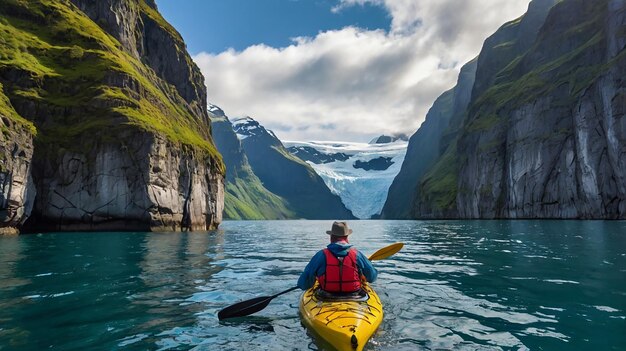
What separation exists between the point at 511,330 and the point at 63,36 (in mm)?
83966

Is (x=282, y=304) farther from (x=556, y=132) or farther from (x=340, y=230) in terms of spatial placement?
(x=556, y=132)

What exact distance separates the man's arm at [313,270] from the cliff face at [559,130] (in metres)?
83.8

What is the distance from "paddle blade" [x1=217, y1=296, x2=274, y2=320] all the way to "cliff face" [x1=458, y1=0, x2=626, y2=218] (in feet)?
277

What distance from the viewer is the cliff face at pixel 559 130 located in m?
79.4

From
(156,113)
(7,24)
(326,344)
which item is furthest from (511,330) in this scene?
(7,24)

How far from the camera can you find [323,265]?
11.2 meters

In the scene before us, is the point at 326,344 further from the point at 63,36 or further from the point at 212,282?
the point at 63,36

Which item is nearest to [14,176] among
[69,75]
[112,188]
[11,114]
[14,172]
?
[14,172]

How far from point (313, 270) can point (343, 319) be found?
227 cm

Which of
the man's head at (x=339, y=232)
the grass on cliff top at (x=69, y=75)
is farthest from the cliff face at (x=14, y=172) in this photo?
the man's head at (x=339, y=232)

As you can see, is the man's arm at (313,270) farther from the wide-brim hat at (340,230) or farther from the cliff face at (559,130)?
the cliff face at (559,130)

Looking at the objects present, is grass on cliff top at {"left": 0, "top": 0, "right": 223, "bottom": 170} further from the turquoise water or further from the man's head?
the man's head

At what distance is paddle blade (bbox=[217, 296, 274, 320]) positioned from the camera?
11.4 m

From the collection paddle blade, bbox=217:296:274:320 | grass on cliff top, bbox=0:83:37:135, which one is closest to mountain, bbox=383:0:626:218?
paddle blade, bbox=217:296:274:320
